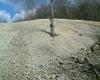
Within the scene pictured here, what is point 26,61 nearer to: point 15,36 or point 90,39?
point 15,36

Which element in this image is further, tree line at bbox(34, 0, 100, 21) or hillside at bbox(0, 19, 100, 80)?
tree line at bbox(34, 0, 100, 21)

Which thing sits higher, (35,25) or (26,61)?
(35,25)

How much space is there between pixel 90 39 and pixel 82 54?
345 cm

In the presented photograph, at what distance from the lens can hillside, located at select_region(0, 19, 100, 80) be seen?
43.8 feet

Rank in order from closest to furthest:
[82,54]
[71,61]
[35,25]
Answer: [71,61]
[82,54]
[35,25]

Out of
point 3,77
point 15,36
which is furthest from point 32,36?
point 3,77

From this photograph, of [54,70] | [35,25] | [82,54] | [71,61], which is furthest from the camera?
[35,25]

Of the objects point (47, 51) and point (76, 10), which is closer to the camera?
point (47, 51)

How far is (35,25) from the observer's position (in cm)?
2236

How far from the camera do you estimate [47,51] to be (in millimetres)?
16453

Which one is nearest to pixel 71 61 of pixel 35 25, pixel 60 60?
pixel 60 60

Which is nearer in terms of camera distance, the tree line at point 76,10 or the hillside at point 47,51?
the hillside at point 47,51

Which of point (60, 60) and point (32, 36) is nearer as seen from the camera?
point (60, 60)

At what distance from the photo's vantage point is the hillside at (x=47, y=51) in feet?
43.8
